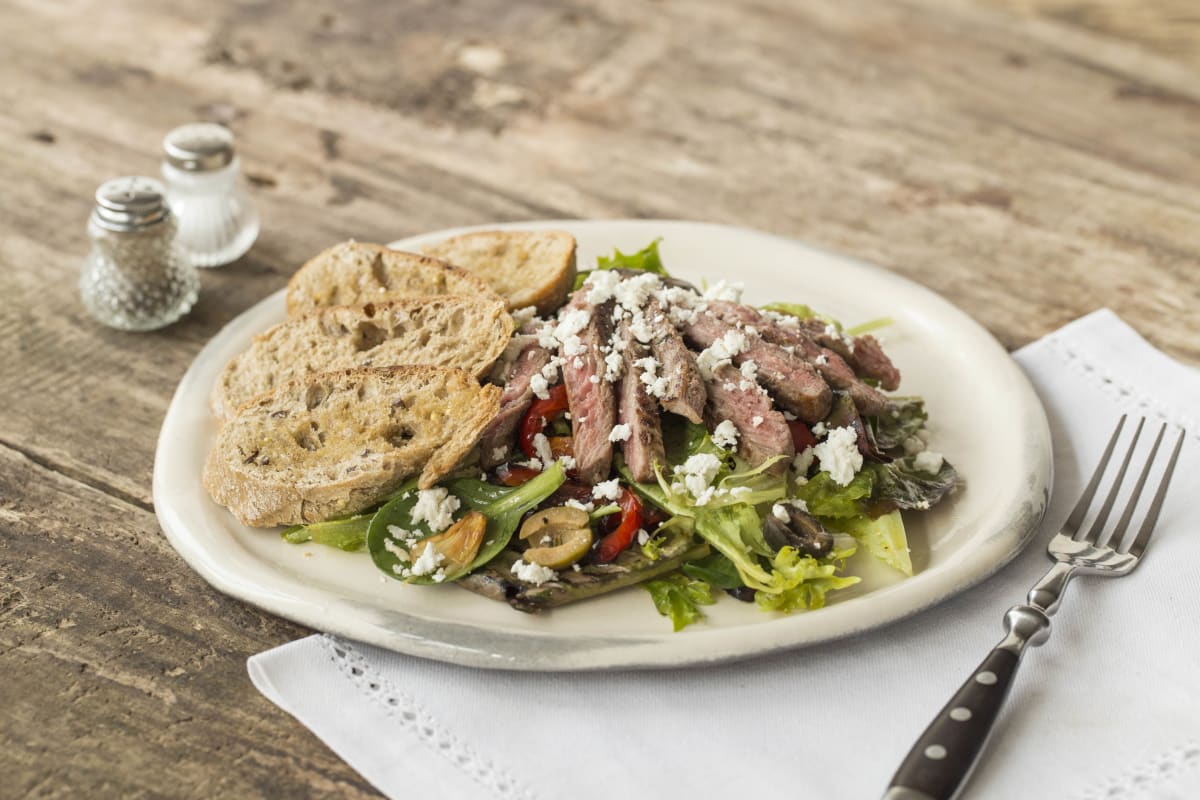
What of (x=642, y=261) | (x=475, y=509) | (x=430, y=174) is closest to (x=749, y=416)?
(x=475, y=509)

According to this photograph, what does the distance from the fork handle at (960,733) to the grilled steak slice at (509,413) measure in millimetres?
1369

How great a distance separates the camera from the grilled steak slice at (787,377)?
129 inches

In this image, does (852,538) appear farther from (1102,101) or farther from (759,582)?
(1102,101)

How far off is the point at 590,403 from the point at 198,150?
2.25 meters

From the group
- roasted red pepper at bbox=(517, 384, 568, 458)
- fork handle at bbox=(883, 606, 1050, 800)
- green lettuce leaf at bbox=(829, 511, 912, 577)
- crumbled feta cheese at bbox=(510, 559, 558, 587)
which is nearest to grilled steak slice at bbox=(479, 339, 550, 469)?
roasted red pepper at bbox=(517, 384, 568, 458)

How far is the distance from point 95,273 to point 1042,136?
443 centimetres

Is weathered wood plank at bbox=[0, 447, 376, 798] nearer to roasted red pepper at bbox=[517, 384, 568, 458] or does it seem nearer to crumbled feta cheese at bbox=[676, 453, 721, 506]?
roasted red pepper at bbox=[517, 384, 568, 458]

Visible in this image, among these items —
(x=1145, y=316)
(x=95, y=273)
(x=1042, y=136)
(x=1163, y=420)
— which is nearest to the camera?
(x=1163, y=420)

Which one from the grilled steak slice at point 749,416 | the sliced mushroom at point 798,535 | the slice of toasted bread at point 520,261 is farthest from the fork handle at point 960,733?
the slice of toasted bread at point 520,261

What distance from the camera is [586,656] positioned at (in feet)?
9.14

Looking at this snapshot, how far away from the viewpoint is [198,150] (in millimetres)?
4570

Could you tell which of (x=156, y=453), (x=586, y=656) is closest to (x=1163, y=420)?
(x=586, y=656)

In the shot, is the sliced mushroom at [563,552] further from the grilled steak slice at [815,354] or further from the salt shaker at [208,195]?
the salt shaker at [208,195]

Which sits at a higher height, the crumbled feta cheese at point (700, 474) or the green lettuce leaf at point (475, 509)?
the crumbled feta cheese at point (700, 474)
